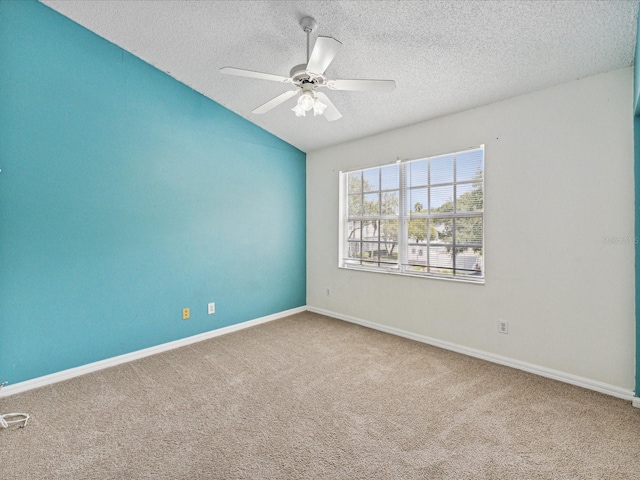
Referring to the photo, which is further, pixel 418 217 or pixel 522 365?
pixel 418 217

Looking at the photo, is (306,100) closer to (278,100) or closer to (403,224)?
(278,100)

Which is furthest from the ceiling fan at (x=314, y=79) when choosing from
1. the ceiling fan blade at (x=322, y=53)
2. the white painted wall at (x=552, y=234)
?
the white painted wall at (x=552, y=234)

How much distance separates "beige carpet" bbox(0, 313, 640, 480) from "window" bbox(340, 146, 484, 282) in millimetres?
1029

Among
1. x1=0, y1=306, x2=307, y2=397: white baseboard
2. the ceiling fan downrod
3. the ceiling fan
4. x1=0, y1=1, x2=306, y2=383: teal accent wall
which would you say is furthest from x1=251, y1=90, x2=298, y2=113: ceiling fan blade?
x1=0, y1=306, x2=307, y2=397: white baseboard

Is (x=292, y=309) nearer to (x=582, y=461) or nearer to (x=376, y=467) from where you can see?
(x=376, y=467)

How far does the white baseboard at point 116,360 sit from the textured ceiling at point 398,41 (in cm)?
270

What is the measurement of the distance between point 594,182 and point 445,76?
1.41 m

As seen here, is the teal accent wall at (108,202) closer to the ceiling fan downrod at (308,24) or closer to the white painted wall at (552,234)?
the ceiling fan downrod at (308,24)

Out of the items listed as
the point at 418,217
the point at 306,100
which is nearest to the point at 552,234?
the point at 418,217

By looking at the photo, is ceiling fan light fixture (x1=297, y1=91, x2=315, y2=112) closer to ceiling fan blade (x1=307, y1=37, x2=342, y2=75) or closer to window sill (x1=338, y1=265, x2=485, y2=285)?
ceiling fan blade (x1=307, y1=37, x2=342, y2=75)

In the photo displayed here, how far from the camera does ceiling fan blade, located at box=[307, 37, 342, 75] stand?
1702 millimetres

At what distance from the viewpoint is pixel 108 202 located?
2.88 m

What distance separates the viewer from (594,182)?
94.2 inches

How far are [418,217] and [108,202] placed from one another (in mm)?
3111
